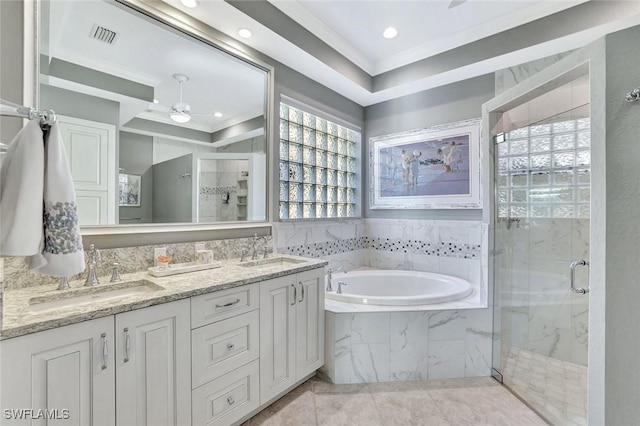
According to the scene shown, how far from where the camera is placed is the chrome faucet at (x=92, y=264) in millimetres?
1415

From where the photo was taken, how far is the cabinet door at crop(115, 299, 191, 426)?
3.77 feet

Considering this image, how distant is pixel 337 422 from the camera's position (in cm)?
173

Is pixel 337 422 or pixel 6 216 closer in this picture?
pixel 6 216

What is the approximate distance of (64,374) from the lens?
39.9 inches

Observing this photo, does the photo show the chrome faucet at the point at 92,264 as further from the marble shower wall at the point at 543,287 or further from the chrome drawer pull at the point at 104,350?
the marble shower wall at the point at 543,287

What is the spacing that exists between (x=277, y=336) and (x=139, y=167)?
1333 mm

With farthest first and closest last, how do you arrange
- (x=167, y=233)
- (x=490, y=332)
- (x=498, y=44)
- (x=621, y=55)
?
1. (x=498, y=44)
2. (x=490, y=332)
3. (x=167, y=233)
4. (x=621, y=55)

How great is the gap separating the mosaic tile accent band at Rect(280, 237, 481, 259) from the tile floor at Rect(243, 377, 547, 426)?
3.62 ft

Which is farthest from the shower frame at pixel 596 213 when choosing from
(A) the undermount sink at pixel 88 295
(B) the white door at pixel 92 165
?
(B) the white door at pixel 92 165

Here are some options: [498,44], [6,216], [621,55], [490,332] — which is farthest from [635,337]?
[6,216]

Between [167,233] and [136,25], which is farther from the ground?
[136,25]

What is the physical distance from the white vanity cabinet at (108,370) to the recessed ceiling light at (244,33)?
1.91 meters

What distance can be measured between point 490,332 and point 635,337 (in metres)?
0.96

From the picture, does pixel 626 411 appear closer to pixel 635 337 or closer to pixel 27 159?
pixel 635 337
